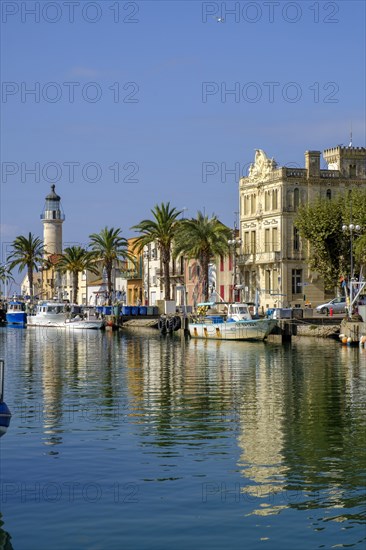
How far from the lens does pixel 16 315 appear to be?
423 ft

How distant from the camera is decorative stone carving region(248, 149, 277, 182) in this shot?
104 metres

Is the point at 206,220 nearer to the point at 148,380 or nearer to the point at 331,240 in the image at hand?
the point at 331,240

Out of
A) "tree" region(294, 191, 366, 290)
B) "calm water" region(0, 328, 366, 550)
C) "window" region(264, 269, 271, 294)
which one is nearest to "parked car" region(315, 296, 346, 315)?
"tree" region(294, 191, 366, 290)

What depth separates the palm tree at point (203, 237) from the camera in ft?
318

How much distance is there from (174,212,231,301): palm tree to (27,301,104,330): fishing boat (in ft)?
51.0

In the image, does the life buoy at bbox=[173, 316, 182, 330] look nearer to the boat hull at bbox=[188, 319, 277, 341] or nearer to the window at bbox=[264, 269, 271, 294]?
the window at bbox=[264, 269, 271, 294]

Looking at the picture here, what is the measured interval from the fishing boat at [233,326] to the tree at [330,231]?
46.3 feet

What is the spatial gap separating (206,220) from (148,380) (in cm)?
5626

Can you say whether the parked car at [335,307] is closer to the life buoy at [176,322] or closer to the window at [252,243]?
the life buoy at [176,322]

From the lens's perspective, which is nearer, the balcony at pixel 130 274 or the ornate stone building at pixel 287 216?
the ornate stone building at pixel 287 216

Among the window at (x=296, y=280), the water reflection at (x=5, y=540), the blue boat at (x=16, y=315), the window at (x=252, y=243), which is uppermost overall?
the window at (x=252, y=243)

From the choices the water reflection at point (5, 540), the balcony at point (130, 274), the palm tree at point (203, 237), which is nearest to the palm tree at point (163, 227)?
the palm tree at point (203, 237)

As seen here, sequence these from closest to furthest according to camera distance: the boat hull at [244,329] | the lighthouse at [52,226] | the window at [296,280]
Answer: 1. the boat hull at [244,329]
2. the window at [296,280]
3. the lighthouse at [52,226]

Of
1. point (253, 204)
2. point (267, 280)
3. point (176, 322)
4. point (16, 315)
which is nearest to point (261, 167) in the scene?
point (253, 204)
